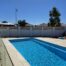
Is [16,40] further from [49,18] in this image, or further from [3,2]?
[49,18]

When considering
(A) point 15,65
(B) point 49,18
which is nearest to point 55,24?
(B) point 49,18

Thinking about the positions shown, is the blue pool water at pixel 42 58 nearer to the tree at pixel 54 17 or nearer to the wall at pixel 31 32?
the wall at pixel 31 32

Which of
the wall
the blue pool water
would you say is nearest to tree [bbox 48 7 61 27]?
the wall

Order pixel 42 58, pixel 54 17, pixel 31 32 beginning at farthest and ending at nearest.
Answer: pixel 54 17 → pixel 31 32 → pixel 42 58

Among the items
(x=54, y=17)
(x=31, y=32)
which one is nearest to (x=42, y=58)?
(x=31, y=32)

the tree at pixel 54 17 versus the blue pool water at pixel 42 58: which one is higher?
the tree at pixel 54 17

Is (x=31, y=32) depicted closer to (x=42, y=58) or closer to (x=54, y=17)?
(x=54, y=17)

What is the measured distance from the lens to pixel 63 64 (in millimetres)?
8492

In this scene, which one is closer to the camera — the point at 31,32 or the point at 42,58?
the point at 42,58

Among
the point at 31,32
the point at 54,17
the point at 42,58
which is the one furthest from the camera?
the point at 54,17

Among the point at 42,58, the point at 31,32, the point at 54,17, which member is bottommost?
the point at 42,58

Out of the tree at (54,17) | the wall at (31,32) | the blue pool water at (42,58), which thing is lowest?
the blue pool water at (42,58)

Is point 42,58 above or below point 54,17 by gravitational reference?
below

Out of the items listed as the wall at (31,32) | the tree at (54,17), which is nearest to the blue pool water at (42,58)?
the wall at (31,32)
